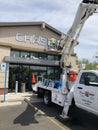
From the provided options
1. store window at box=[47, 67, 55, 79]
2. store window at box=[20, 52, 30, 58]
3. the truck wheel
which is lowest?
the truck wheel

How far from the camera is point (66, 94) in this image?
10.5m

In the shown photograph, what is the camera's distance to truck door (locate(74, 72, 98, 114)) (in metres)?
8.20

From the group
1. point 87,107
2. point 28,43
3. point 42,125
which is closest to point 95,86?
point 87,107

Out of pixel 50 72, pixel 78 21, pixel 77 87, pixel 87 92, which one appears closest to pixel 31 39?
pixel 50 72

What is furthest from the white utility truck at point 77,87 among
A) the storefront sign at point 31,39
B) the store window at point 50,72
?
the store window at point 50,72

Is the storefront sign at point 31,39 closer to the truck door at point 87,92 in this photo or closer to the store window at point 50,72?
the store window at point 50,72

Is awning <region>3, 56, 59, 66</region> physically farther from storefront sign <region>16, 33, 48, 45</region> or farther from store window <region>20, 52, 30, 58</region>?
storefront sign <region>16, 33, 48, 45</region>

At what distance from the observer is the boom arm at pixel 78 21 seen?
13808 millimetres

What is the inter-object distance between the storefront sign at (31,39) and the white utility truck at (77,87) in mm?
4980

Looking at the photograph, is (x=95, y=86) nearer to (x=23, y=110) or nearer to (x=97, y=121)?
(x=97, y=121)

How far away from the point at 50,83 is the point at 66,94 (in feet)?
8.48

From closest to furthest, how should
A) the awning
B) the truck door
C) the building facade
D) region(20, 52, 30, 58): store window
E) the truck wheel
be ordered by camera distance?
the truck door
the truck wheel
the awning
the building facade
region(20, 52, 30, 58): store window

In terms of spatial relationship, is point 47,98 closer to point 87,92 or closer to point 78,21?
point 87,92

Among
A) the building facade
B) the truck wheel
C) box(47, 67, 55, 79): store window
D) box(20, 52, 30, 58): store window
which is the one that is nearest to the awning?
the building facade
